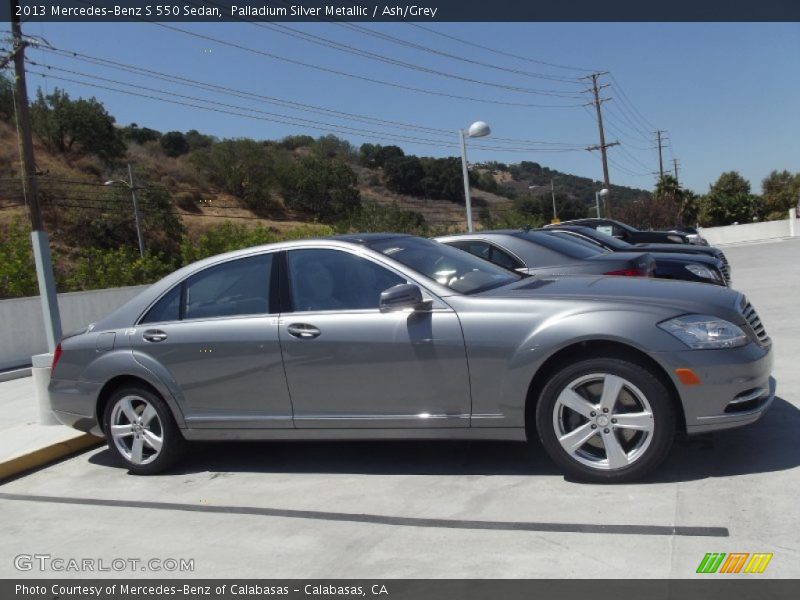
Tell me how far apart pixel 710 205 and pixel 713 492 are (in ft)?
262

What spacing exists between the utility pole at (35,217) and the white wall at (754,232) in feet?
135

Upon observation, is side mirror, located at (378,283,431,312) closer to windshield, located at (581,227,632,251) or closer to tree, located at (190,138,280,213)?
windshield, located at (581,227,632,251)

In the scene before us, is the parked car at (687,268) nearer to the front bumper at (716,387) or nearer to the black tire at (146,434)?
the front bumper at (716,387)

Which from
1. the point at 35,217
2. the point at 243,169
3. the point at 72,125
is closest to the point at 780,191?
the point at 243,169

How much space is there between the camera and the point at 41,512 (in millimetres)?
5254

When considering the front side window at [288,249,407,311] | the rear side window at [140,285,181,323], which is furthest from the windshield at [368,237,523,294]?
the rear side window at [140,285,181,323]

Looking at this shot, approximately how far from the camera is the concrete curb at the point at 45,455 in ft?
20.4

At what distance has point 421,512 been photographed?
14.7 feet

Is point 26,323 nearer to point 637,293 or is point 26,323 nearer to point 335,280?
point 335,280

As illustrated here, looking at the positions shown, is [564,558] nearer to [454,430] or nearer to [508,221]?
[454,430]

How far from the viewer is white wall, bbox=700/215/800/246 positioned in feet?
148

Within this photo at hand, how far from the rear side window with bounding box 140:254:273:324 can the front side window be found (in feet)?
0.78

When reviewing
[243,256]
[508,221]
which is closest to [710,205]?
[508,221]

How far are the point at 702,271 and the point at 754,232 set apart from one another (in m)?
41.7
